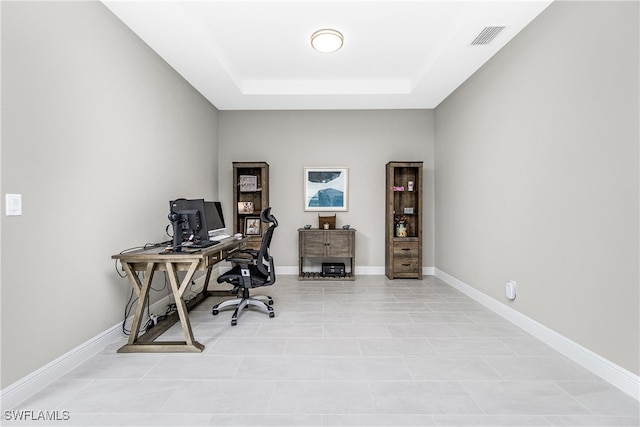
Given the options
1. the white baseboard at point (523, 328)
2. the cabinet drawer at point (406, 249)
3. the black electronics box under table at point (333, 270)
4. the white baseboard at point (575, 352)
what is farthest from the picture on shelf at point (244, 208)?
the white baseboard at point (575, 352)

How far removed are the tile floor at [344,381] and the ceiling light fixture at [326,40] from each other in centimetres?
295

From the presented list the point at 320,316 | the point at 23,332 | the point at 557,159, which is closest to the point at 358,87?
the point at 557,159

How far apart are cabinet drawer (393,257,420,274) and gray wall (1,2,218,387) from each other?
136 inches

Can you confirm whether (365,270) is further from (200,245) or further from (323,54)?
(323,54)

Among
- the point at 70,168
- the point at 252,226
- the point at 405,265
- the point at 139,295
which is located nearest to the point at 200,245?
the point at 139,295

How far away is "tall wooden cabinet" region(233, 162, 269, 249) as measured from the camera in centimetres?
502

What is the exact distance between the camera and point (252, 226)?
203 inches

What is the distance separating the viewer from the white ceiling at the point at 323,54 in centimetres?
277

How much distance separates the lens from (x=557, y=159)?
247 cm

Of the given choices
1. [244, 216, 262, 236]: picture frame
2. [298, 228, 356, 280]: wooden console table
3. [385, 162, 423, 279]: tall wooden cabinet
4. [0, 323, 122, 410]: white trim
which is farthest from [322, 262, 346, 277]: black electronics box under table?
[0, 323, 122, 410]: white trim

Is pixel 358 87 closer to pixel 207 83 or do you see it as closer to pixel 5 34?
pixel 207 83

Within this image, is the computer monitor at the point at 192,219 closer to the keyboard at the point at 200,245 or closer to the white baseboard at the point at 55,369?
the keyboard at the point at 200,245

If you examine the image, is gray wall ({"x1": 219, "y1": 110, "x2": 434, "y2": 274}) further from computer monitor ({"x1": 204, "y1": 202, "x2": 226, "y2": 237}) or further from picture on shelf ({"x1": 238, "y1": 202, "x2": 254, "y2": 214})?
computer monitor ({"x1": 204, "y1": 202, "x2": 226, "y2": 237})

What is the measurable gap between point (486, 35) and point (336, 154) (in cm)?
279
